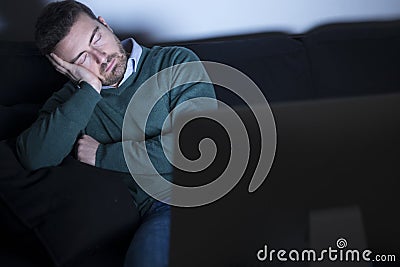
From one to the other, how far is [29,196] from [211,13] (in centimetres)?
97

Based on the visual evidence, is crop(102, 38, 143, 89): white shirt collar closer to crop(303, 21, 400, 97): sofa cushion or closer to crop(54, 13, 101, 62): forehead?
crop(54, 13, 101, 62): forehead

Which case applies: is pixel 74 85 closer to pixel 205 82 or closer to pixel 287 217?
pixel 205 82

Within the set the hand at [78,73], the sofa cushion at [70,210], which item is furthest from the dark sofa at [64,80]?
the hand at [78,73]

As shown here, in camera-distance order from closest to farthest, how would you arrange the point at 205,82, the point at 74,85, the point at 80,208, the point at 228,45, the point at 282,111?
the point at 282,111 → the point at 80,208 → the point at 205,82 → the point at 74,85 → the point at 228,45

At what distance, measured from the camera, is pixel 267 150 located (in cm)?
Result: 54

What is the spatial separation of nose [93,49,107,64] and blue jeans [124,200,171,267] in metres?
0.44

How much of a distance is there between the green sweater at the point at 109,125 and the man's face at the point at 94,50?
0.06 metres

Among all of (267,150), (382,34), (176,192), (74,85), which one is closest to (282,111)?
(267,150)

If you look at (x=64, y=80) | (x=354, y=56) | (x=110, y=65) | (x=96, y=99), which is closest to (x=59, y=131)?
(x=96, y=99)

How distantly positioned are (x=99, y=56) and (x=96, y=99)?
4.9 inches

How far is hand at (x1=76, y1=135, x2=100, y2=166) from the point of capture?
51.7 inches

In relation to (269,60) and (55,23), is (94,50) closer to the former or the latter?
(55,23)

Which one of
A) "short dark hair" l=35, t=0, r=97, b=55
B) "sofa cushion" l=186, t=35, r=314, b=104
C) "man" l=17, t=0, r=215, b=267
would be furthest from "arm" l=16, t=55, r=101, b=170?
"sofa cushion" l=186, t=35, r=314, b=104

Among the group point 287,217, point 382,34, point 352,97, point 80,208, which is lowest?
point 80,208
